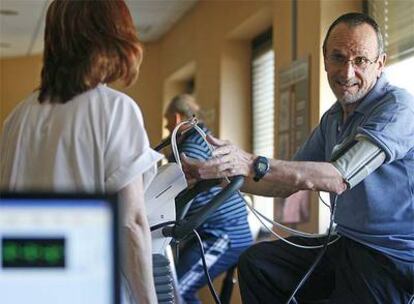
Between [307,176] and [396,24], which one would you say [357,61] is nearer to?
[307,176]

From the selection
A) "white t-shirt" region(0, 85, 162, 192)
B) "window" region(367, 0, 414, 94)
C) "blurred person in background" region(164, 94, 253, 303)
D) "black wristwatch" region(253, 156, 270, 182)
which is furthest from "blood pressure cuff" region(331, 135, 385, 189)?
"window" region(367, 0, 414, 94)

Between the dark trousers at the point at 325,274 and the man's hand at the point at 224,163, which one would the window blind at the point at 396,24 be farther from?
the man's hand at the point at 224,163

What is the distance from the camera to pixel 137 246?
168cm

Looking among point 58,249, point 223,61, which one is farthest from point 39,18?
point 58,249

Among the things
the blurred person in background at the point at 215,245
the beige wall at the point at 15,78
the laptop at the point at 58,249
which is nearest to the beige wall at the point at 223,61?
the beige wall at the point at 15,78

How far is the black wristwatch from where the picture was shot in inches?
78.9

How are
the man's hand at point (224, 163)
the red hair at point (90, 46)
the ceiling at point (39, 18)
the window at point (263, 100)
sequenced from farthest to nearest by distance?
the ceiling at point (39, 18) → the window at point (263, 100) → the man's hand at point (224, 163) → the red hair at point (90, 46)

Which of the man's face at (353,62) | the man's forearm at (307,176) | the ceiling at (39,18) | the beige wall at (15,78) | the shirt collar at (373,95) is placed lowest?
the man's forearm at (307,176)

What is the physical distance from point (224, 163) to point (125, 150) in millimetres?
334

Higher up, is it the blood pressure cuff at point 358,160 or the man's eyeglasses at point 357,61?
the man's eyeglasses at point 357,61

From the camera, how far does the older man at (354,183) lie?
2.01m

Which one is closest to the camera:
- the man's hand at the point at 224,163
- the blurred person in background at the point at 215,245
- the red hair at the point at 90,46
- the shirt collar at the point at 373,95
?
the red hair at the point at 90,46

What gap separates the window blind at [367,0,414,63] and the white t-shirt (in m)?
2.39

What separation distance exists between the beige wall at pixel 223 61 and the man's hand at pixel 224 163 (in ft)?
7.40
